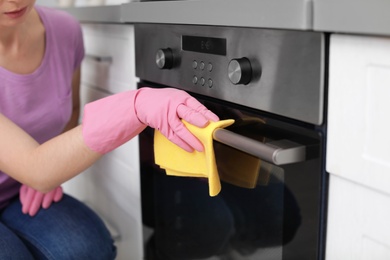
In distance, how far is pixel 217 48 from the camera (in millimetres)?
829

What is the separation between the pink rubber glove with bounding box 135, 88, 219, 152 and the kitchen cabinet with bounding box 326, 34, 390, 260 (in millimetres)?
197

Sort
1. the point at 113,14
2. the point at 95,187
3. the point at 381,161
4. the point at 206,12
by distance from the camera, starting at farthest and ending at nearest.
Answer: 1. the point at 95,187
2. the point at 113,14
3. the point at 206,12
4. the point at 381,161

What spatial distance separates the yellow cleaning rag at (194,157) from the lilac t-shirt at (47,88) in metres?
0.35

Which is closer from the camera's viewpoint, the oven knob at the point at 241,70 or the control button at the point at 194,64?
the oven knob at the point at 241,70

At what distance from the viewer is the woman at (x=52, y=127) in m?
0.85

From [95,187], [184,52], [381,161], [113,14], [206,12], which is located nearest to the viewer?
[381,161]

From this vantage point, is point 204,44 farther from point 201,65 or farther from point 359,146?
point 359,146

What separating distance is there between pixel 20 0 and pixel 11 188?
46cm

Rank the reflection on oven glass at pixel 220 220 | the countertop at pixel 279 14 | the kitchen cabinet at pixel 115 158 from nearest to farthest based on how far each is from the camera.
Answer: the countertop at pixel 279 14
the reflection on oven glass at pixel 220 220
the kitchen cabinet at pixel 115 158

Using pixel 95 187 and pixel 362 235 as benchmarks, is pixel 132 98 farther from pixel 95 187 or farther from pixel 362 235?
pixel 95 187

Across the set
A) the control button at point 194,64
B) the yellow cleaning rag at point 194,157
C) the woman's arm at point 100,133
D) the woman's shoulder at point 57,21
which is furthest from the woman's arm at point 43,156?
the woman's shoulder at point 57,21

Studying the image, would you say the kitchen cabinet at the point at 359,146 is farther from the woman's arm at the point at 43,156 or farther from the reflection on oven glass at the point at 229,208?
the woman's arm at the point at 43,156

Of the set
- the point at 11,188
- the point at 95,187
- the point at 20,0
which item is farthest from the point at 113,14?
the point at 95,187

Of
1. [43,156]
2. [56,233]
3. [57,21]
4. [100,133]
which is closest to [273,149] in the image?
[100,133]
